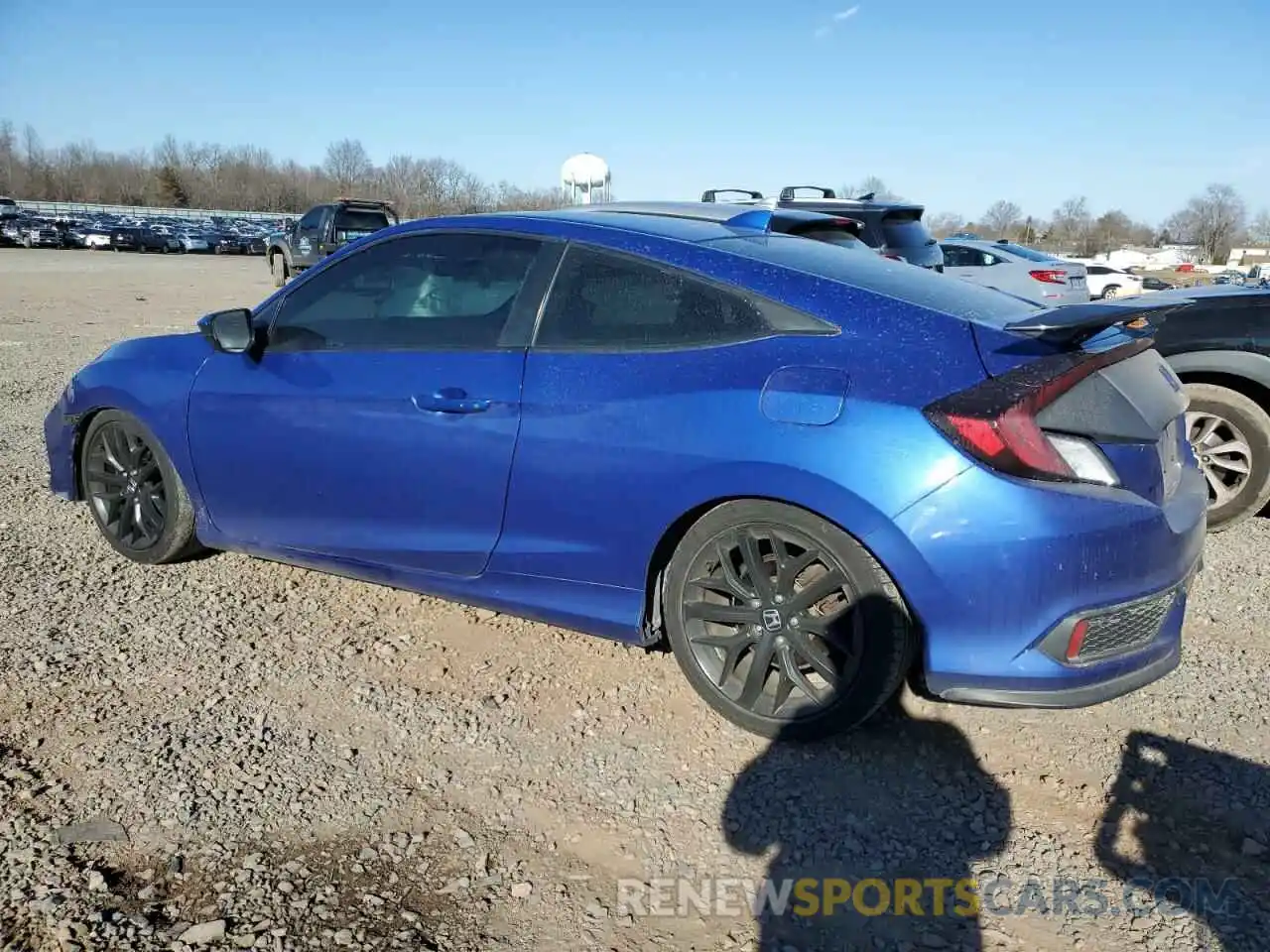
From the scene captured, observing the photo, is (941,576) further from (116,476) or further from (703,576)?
(116,476)

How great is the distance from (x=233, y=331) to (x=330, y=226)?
17.4 m

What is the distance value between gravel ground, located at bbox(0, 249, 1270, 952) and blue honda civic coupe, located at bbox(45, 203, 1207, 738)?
0.90 feet

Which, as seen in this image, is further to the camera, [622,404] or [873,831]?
[622,404]

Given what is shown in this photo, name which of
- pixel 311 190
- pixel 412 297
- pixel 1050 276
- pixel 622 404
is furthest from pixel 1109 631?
pixel 311 190

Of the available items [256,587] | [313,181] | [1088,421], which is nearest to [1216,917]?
[1088,421]

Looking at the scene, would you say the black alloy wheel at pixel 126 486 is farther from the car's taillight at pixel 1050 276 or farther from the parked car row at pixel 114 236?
the parked car row at pixel 114 236

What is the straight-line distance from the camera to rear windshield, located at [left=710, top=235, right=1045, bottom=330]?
9.36 feet

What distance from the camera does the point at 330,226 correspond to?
19781 mm

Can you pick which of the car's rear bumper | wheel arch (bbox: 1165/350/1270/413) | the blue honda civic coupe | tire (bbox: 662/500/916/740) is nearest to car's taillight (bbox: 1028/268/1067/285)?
wheel arch (bbox: 1165/350/1270/413)

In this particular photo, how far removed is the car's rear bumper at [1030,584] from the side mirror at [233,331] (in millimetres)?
2528

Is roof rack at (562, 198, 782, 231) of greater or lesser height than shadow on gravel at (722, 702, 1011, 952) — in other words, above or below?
above

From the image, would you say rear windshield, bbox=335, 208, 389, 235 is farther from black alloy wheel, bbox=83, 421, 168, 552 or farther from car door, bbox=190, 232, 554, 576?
car door, bbox=190, 232, 554, 576

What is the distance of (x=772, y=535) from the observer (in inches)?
109

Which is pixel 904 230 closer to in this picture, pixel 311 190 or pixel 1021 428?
pixel 1021 428
